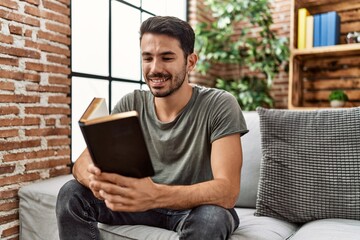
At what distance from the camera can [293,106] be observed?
312 centimetres

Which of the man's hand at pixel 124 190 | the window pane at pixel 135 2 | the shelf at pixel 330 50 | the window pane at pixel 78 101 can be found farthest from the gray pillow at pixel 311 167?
the window pane at pixel 135 2

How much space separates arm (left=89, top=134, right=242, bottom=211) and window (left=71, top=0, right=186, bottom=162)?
4.39 ft

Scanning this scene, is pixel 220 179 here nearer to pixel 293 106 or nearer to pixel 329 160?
pixel 329 160

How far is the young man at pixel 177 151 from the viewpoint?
1.15 meters

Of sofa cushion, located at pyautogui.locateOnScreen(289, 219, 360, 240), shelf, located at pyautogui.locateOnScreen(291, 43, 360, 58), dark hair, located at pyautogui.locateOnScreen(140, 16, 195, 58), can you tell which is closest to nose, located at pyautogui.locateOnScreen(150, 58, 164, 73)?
dark hair, located at pyautogui.locateOnScreen(140, 16, 195, 58)

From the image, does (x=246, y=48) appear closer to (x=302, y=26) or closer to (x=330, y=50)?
(x=302, y=26)

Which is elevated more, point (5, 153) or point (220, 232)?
point (5, 153)

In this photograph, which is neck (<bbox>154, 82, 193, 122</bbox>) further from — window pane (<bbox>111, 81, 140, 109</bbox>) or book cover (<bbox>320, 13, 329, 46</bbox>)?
book cover (<bbox>320, 13, 329, 46</bbox>)

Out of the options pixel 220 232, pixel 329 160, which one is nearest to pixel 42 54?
pixel 220 232

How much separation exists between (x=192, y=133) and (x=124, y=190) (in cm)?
46

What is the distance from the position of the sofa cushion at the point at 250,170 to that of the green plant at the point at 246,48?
1491 mm

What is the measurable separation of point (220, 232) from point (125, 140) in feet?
1.47

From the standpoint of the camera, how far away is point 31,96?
6.10 feet

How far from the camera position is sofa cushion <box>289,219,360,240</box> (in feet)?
4.09
